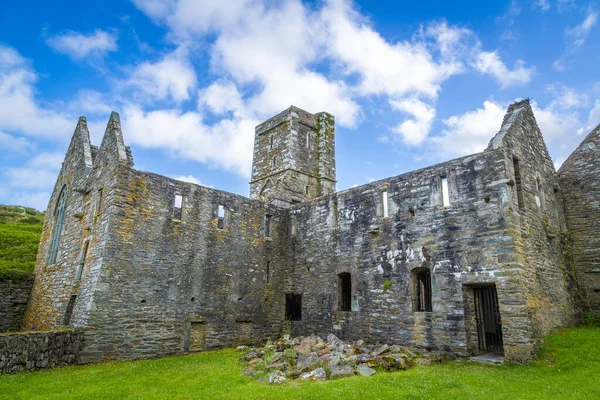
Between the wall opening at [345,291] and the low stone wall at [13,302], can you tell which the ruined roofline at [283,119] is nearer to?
the wall opening at [345,291]

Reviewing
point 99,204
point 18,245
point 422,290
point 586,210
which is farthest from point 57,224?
point 586,210

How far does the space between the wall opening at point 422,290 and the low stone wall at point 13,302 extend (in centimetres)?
1788

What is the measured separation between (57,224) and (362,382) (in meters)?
17.1

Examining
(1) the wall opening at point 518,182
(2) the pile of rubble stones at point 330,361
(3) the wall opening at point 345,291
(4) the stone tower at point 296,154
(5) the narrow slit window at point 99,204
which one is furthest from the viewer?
(4) the stone tower at point 296,154

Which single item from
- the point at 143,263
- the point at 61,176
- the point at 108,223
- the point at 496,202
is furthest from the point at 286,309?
the point at 61,176

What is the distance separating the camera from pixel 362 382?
939 cm

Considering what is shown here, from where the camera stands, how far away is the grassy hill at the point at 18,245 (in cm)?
1957

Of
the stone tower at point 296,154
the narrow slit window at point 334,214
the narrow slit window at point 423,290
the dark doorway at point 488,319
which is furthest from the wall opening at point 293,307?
the stone tower at point 296,154

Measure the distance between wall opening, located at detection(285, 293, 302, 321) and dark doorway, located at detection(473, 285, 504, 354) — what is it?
25.3ft

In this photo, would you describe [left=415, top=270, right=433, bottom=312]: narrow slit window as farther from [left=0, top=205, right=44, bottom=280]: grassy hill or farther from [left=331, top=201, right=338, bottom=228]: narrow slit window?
[left=0, top=205, right=44, bottom=280]: grassy hill

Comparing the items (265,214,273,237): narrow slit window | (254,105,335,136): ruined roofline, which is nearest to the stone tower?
(254,105,335,136): ruined roofline

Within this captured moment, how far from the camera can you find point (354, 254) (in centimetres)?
1636

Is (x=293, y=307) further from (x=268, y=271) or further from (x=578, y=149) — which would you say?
(x=578, y=149)

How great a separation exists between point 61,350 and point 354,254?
10655 millimetres
